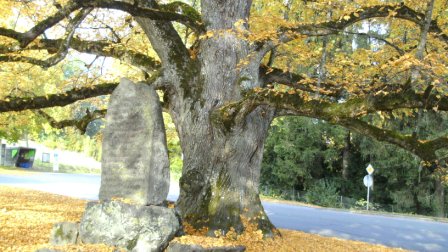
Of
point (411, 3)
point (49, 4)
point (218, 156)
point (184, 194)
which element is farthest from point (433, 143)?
point (49, 4)

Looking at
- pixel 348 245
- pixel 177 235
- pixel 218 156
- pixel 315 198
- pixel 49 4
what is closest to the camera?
pixel 177 235

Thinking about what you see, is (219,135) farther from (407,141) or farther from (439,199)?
(439,199)

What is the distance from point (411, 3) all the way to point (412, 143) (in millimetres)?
5888

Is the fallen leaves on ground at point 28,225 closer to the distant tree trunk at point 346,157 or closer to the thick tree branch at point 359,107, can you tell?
the thick tree branch at point 359,107

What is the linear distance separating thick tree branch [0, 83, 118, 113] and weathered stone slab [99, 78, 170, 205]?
9.53 feet

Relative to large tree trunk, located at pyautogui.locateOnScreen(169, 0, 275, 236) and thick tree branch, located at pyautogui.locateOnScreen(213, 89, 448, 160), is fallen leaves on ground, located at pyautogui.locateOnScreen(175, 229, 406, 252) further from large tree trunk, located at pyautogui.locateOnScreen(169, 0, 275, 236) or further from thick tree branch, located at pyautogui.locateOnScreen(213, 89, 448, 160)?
thick tree branch, located at pyautogui.locateOnScreen(213, 89, 448, 160)

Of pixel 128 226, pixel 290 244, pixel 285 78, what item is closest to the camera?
pixel 128 226

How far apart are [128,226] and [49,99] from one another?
438 centimetres

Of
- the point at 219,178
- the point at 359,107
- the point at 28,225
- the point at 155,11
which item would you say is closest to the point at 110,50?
the point at 155,11

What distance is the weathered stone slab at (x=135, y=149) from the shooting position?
701cm

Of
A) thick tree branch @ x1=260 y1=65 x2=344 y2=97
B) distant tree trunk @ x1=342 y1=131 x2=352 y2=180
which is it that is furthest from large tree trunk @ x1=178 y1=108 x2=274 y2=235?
distant tree trunk @ x1=342 y1=131 x2=352 y2=180

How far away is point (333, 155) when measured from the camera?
28938 millimetres

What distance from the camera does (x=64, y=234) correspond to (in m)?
6.87

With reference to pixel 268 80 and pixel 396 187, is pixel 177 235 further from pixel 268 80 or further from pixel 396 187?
pixel 396 187
